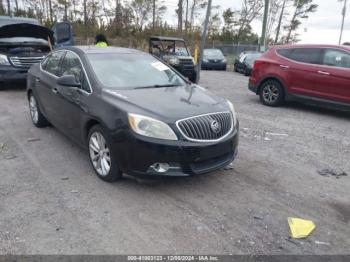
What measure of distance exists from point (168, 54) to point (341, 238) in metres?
11.3

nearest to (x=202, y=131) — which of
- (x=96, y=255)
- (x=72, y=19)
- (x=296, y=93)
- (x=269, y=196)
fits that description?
(x=269, y=196)

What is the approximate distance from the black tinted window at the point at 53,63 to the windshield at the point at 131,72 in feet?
2.92

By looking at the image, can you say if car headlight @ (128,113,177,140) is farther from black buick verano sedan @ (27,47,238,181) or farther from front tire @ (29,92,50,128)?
front tire @ (29,92,50,128)

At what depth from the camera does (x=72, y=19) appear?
116ft

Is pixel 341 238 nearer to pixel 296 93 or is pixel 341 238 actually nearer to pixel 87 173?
pixel 87 173

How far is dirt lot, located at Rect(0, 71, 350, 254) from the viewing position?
3023mm

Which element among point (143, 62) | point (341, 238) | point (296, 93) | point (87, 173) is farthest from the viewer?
point (296, 93)

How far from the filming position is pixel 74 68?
475 cm

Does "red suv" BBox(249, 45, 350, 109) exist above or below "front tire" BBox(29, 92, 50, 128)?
above

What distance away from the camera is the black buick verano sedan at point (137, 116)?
141 inches

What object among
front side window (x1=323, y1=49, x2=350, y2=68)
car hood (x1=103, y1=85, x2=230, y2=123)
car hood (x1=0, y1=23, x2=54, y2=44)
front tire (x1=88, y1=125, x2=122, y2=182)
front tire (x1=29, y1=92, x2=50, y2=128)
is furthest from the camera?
car hood (x1=0, y1=23, x2=54, y2=44)

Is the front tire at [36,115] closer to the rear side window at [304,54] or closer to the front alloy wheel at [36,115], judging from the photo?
the front alloy wheel at [36,115]

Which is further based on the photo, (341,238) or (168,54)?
(168,54)

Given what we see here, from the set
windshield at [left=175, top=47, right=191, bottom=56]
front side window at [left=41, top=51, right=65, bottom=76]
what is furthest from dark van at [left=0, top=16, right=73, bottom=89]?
windshield at [left=175, top=47, right=191, bottom=56]
